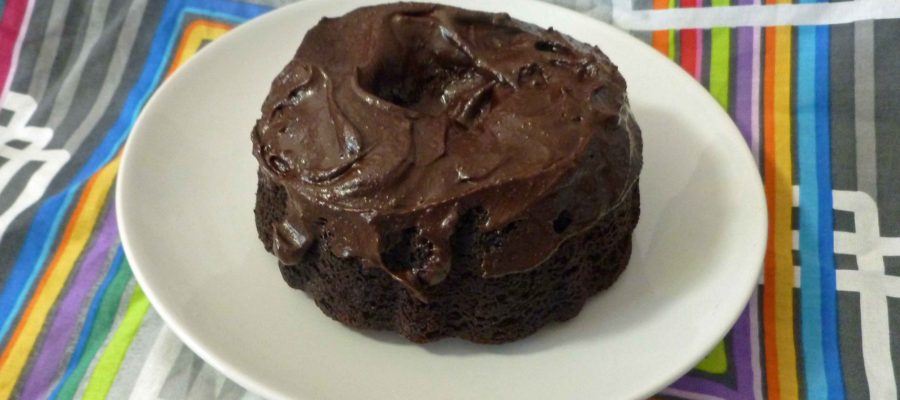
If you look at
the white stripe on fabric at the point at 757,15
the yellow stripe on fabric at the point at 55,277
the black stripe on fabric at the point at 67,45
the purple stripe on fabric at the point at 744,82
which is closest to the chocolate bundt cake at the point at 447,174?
the yellow stripe on fabric at the point at 55,277

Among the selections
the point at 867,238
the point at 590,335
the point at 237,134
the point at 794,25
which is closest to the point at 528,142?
the point at 590,335

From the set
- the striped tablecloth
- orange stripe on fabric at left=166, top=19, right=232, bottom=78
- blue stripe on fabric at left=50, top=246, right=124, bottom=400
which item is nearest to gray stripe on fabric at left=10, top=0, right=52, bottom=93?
the striped tablecloth

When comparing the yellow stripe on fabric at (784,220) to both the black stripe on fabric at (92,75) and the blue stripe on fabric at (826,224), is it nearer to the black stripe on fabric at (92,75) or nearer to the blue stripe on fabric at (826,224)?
the blue stripe on fabric at (826,224)

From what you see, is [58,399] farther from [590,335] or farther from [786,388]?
[786,388]

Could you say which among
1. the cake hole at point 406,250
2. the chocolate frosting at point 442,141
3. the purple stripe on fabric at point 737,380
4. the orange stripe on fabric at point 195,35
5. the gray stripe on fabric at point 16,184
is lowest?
the gray stripe on fabric at point 16,184

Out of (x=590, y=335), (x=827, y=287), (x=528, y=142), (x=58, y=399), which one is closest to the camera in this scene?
(x=528, y=142)

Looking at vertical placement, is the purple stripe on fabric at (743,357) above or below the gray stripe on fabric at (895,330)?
below

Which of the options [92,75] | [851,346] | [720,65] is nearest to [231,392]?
[92,75]
